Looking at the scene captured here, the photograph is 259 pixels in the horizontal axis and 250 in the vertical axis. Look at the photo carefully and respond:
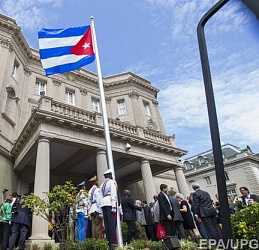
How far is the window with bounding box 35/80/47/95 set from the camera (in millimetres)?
21534

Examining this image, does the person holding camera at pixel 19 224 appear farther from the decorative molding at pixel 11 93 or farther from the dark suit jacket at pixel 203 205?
the decorative molding at pixel 11 93

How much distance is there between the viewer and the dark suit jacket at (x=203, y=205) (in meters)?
7.48

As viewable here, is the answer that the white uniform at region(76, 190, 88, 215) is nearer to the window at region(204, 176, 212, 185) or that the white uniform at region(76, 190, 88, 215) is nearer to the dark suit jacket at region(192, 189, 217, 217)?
the dark suit jacket at region(192, 189, 217, 217)

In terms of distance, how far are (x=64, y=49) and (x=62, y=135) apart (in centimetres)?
482

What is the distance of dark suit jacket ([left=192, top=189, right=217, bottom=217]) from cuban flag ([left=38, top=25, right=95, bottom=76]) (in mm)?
6678

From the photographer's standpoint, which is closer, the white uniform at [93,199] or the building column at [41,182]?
the white uniform at [93,199]

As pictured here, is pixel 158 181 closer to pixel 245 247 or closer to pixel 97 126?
pixel 97 126

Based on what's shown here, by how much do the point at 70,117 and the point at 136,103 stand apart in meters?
13.1

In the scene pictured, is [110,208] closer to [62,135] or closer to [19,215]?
[19,215]

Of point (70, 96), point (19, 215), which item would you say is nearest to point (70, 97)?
point (70, 96)

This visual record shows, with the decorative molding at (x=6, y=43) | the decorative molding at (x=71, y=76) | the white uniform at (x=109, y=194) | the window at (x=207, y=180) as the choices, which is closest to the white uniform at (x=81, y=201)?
the white uniform at (x=109, y=194)

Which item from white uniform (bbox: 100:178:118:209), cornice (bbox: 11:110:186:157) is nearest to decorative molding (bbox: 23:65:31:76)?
cornice (bbox: 11:110:186:157)

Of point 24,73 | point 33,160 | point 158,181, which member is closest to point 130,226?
point 33,160

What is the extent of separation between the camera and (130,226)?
9422 mm
